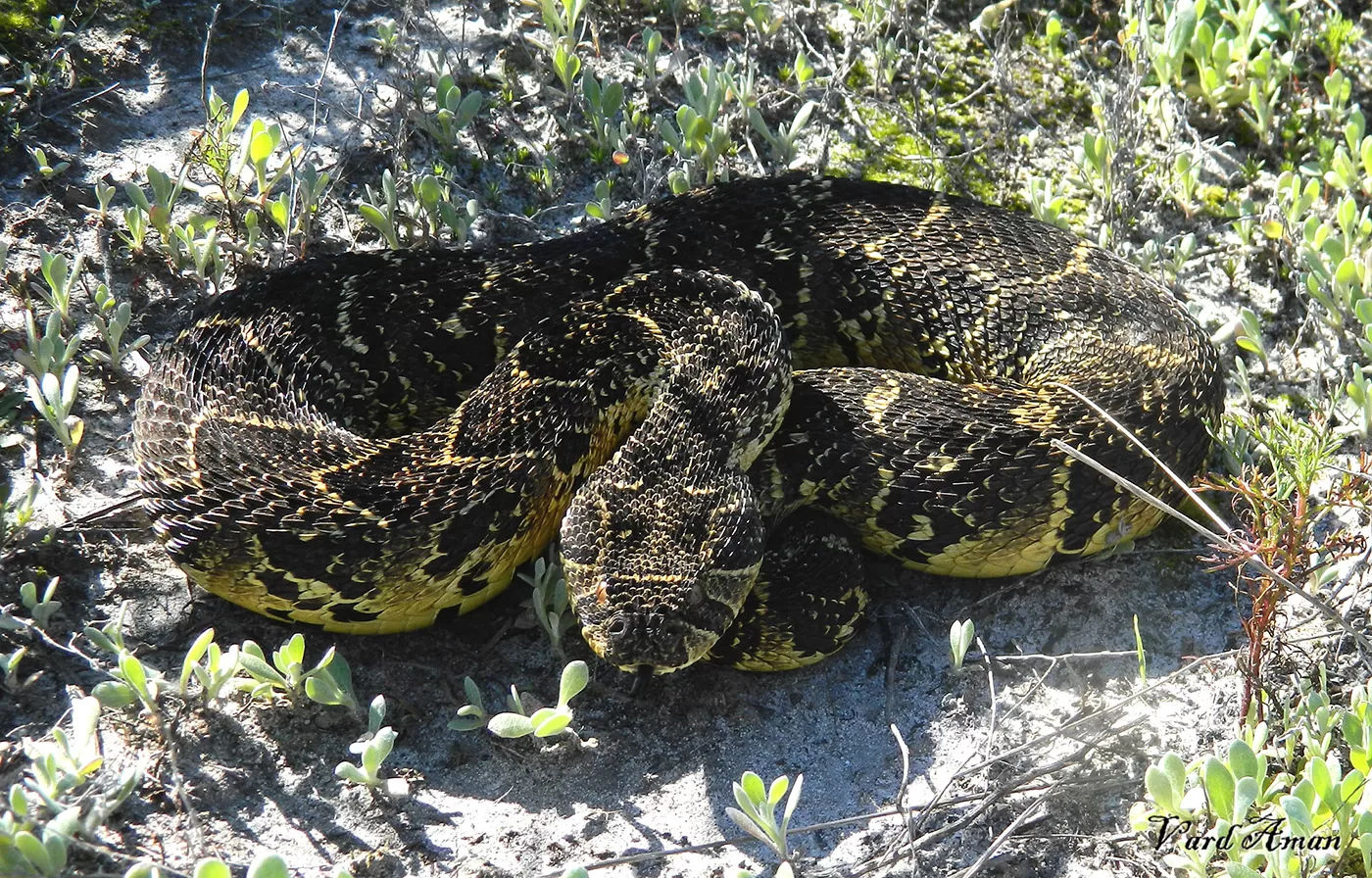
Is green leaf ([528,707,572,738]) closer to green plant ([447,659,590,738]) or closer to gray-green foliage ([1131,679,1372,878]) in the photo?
green plant ([447,659,590,738])

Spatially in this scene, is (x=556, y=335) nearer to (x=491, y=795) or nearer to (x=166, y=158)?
(x=491, y=795)

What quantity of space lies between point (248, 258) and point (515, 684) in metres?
2.91

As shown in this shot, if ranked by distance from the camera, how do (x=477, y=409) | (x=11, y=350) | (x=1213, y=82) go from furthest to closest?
(x=1213, y=82) → (x=11, y=350) → (x=477, y=409)

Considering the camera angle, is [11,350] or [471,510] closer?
[471,510]

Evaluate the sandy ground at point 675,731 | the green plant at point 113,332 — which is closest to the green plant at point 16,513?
the sandy ground at point 675,731

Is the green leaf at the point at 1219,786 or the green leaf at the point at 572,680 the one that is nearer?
the green leaf at the point at 1219,786

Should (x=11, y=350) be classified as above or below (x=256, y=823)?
above

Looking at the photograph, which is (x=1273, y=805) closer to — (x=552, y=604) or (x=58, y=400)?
(x=552, y=604)

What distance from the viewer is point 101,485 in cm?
568

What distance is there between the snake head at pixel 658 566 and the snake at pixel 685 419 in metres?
0.01

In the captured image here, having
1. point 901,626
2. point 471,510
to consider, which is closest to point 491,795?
point 471,510

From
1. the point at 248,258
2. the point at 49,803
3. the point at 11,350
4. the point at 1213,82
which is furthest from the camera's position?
the point at 1213,82

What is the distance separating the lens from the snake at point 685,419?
503 cm

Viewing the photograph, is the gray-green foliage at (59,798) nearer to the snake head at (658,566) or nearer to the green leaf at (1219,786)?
the snake head at (658,566)
